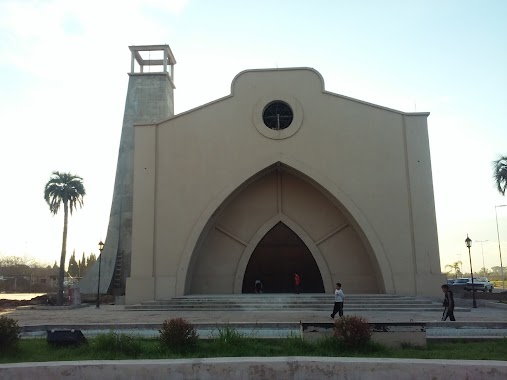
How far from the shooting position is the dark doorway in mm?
23125

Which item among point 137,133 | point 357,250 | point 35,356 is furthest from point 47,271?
point 35,356

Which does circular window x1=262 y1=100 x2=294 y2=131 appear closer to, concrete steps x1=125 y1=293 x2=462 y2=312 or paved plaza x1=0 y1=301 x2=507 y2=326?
concrete steps x1=125 y1=293 x2=462 y2=312

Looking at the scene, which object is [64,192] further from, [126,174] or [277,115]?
[277,115]

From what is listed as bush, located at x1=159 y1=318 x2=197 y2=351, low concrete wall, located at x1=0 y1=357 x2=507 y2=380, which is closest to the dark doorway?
bush, located at x1=159 y1=318 x2=197 y2=351

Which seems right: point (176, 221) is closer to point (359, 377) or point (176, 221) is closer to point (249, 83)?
point (249, 83)

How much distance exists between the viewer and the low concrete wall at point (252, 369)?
625cm

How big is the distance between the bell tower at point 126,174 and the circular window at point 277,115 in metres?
7.77

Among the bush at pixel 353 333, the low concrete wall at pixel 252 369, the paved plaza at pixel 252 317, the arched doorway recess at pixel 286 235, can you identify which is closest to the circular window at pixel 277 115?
the arched doorway recess at pixel 286 235

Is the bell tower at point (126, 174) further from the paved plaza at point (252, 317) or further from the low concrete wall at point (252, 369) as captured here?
the low concrete wall at point (252, 369)

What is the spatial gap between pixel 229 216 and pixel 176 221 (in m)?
2.92

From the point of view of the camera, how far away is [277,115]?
2242cm

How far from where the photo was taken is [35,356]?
25.6 feet

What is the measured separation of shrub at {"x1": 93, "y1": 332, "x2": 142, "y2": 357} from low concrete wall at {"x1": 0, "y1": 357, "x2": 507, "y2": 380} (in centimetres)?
119

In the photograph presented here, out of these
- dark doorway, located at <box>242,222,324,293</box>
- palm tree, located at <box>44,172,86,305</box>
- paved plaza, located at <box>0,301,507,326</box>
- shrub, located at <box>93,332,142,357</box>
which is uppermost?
palm tree, located at <box>44,172,86,305</box>
